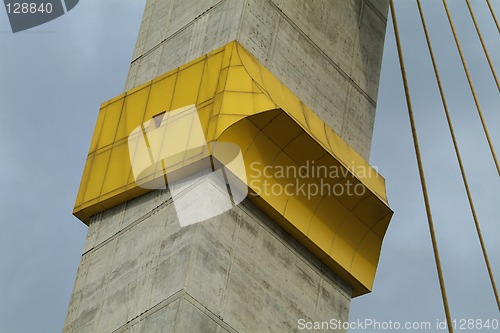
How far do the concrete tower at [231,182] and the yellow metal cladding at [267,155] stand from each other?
21mm

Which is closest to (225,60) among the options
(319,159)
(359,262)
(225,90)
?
(225,90)

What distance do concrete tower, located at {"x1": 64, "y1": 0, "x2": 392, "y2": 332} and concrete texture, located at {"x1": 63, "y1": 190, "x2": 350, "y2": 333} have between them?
0.02 m

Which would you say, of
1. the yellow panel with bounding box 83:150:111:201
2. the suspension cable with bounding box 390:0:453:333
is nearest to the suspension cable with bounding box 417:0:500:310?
the suspension cable with bounding box 390:0:453:333

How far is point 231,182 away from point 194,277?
1.68m

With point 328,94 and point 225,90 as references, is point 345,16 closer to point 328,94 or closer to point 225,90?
point 328,94

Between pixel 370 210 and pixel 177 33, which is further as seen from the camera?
pixel 177 33

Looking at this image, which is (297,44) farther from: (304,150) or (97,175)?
(97,175)

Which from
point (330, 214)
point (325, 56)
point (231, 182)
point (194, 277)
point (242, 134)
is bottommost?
point (194, 277)

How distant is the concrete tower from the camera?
17.3 meters

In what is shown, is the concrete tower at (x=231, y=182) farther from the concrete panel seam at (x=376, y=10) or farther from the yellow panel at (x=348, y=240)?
the concrete panel seam at (x=376, y=10)

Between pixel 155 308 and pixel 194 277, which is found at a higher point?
pixel 194 277

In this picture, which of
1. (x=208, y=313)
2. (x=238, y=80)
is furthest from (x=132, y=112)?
(x=208, y=313)

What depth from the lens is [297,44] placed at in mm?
20062

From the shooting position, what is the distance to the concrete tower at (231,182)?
17.3 meters
